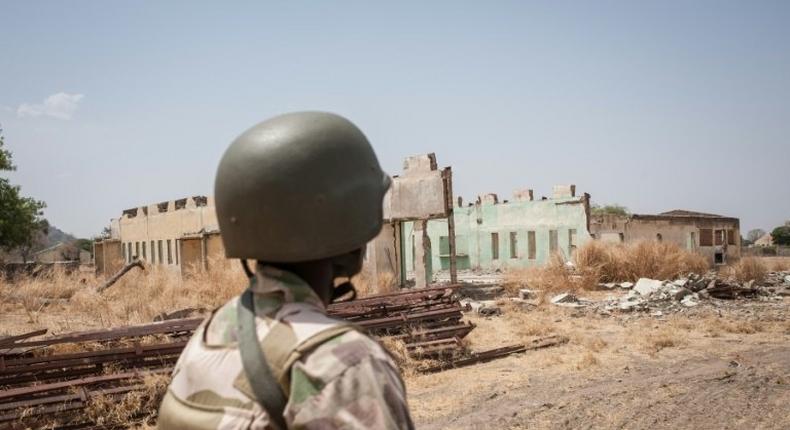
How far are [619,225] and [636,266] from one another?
9296mm

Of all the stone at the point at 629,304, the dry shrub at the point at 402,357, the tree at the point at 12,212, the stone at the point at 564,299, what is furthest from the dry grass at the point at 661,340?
the tree at the point at 12,212

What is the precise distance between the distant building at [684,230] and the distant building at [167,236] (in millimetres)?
15469

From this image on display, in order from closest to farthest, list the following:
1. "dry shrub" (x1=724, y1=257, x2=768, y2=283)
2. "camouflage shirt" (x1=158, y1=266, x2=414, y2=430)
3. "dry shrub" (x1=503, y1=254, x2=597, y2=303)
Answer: "camouflage shirt" (x1=158, y1=266, x2=414, y2=430) < "dry shrub" (x1=503, y1=254, x2=597, y2=303) < "dry shrub" (x1=724, y1=257, x2=768, y2=283)

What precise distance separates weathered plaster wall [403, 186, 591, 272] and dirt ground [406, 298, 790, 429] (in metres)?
14.8

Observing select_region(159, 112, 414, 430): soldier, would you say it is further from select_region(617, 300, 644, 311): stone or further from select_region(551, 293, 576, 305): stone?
select_region(551, 293, 576, 305): stone

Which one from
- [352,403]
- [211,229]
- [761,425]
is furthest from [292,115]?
[211,229]

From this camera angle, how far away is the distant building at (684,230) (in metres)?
27.0

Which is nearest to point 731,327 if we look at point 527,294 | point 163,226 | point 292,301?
point 527,294

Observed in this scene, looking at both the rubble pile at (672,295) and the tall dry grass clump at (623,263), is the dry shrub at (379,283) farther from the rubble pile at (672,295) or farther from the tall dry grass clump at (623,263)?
the rubble pile at (672,295)

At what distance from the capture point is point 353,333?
1.13 meters

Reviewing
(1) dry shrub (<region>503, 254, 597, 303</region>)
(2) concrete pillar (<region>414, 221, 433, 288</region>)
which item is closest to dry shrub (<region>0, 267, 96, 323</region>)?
(2) concrete pillar (<region>414, 221, 433, 288</region>)

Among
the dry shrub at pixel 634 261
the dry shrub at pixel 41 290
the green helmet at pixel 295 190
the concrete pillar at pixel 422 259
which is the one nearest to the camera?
the green helmet at pixel 295 190

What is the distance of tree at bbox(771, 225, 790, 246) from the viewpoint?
5006 centimetres

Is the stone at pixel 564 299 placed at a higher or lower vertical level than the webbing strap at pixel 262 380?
lower
